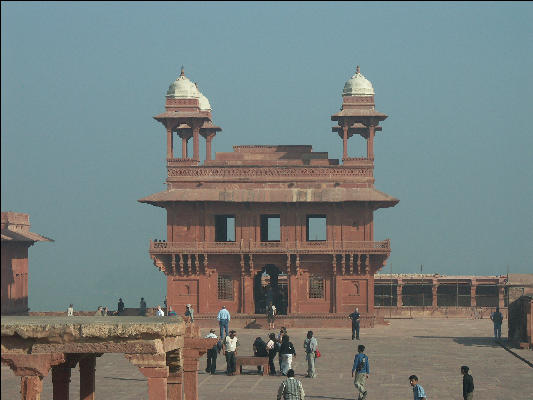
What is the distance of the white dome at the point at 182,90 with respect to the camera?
53.2m

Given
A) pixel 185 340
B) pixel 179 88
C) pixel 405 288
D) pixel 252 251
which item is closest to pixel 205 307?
pixel 252 251

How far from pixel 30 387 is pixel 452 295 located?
5312 cm

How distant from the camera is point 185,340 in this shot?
58.1 ft

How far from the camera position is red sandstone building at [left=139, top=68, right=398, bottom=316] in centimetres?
5028

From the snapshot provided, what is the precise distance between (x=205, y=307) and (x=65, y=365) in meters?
35.4

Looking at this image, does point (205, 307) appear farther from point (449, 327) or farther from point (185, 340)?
point (185, 340)

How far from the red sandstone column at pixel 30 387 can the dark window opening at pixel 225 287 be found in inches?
1457

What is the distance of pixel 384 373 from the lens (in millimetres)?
29406

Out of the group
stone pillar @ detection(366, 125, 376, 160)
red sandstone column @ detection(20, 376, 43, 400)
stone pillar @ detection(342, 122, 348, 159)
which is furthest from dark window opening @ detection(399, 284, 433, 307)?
red sandstone column @ detection(20, 376, 43, 400)

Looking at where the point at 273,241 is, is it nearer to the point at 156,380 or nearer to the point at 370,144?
the point at 370,144

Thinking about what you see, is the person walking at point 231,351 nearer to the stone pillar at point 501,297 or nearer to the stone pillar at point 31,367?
the stone pillar at point 31,367

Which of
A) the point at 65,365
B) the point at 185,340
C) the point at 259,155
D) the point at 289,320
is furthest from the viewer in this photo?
the point at 259,155

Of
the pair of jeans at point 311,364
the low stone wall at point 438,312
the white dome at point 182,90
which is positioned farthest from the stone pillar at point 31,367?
the low stone wall at point 438,312

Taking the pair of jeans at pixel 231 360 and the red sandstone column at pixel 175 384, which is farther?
the pair of jeans at pixel 231 360
